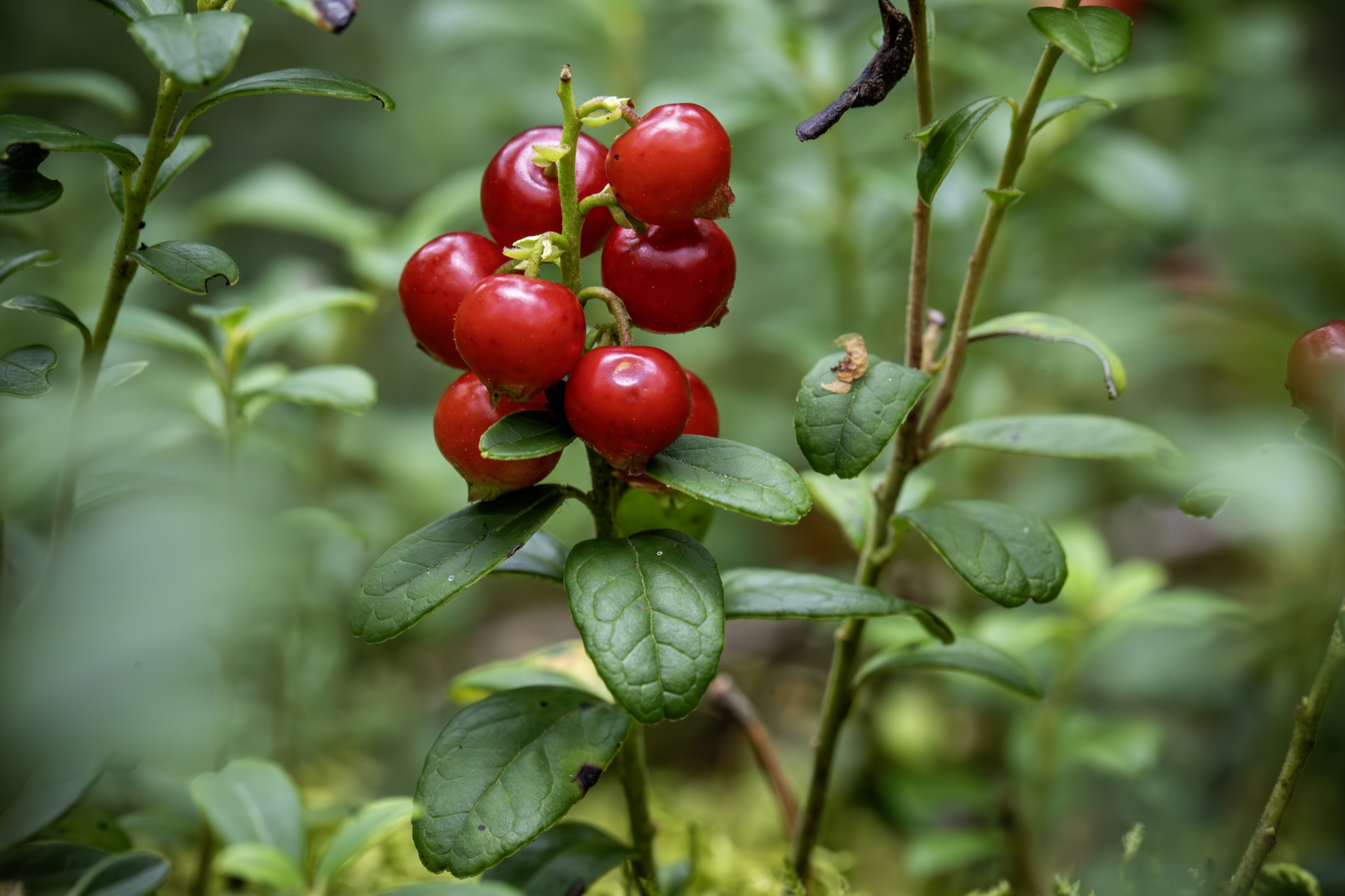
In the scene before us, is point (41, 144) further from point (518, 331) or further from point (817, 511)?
point (817, 511)

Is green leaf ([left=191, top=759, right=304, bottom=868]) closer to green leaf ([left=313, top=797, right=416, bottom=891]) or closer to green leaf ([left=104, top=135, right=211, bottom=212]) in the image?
green leaf ([left=313, top=797, right=416, bottom=891])

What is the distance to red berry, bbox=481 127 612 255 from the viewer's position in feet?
2.41

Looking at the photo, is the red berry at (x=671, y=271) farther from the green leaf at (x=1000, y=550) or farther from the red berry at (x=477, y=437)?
the green leaf at (x=1000, y=550)

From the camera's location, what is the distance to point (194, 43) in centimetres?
60

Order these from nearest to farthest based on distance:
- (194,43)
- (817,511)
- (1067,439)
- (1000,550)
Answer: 1. (194,43)
2. (1000,550)
3. (1067,439)
4. (817,511)

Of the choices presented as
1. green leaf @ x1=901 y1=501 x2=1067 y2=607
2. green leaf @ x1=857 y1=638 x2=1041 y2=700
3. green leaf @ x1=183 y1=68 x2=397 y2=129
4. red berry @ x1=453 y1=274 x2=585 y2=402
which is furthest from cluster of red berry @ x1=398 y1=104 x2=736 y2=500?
green leaf @ x1=857 y1=638 x2=1041 y2=700

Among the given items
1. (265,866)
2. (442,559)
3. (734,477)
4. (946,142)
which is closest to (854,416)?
(734,477)

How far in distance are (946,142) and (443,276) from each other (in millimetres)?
403

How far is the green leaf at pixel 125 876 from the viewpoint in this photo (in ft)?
2.39

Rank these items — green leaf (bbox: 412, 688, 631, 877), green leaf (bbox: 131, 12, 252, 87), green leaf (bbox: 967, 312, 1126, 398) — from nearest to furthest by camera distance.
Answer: green leaf (bbox: 131, 12, 252, 87) → green leaf (bbox: 412, 688, 631, 877) → green leaf (bbox: 967, 312, 1126, 398)

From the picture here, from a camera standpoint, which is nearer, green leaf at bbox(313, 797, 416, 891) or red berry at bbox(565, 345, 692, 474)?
red berry at bbox(565, 345, 692, 474)

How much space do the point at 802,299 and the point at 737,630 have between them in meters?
0.89

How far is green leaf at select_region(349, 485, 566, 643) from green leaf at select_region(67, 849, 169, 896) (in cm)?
27

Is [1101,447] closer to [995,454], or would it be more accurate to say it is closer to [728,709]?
[728,709]
